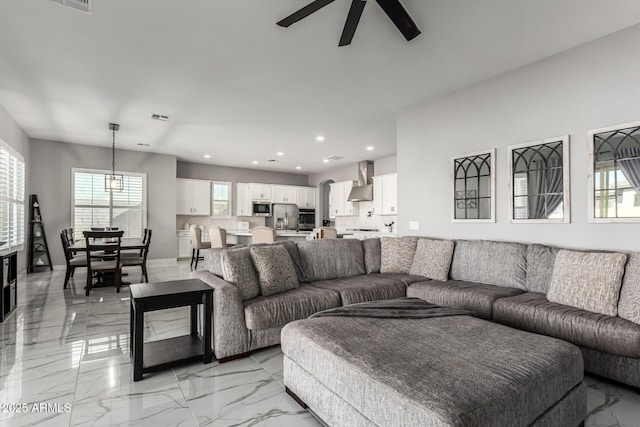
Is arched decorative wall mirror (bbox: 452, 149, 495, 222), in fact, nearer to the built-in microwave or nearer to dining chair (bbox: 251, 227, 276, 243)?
dining chair (bbox: 251, 227, 276, 243)

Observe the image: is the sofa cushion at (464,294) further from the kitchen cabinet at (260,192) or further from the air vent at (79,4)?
the kitchen cabinet at (260,192)

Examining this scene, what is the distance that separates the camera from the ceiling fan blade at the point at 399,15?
2.07 m

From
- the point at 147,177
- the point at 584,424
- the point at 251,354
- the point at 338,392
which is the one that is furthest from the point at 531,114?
the point at 147,177

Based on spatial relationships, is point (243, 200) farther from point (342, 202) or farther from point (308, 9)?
point (308, 9)

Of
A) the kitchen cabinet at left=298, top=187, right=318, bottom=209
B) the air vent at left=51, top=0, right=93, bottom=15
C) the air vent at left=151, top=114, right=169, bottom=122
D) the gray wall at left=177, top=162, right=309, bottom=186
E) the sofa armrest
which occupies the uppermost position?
the air vent at left=151, top=114, right=169, bottom=122

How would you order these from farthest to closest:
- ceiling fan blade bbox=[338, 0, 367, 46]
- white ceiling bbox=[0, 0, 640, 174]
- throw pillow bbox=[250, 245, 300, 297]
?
1. throw pillow bbox=[250, 245, 300, 297]
2. white ceiling bbox=[0, 0, 640, 174]
3. ceiling fan blade bbox=[338, 0, 367, 46]

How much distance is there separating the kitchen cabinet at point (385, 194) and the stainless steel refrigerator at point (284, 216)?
9.90 ft

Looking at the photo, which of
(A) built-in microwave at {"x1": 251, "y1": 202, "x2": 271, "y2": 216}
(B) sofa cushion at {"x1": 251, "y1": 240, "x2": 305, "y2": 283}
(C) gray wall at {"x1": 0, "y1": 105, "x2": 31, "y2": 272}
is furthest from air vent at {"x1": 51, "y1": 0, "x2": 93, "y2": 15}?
(A) built-in microwave at {"x1": 251, "y1": 202, "x2": 271, "y2": 216}

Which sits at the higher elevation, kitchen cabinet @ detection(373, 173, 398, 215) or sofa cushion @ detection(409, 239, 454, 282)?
kitchen cabinet @ detection(373, 173, 398, 215)

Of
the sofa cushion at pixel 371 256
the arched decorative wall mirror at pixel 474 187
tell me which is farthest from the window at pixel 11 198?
the arched decorative wall mirror at pixel 474 187

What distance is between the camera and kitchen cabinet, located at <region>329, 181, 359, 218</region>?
9031 mm

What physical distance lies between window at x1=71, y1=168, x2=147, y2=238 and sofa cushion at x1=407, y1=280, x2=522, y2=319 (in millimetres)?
6821

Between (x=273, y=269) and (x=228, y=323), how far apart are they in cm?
61

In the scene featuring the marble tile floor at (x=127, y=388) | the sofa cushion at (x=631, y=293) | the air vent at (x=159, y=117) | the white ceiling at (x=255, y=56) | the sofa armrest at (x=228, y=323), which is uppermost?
the white ceiling at (x=255, y=56)
